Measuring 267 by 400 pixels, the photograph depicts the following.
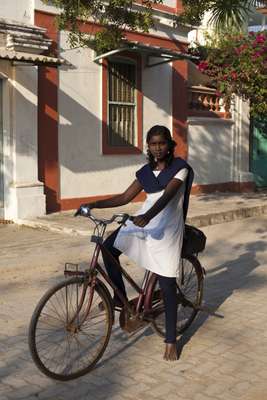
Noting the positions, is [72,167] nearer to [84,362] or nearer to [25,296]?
[25,296]

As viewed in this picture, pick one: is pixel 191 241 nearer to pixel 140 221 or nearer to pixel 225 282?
pixel 140 221

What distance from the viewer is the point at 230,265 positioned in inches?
308

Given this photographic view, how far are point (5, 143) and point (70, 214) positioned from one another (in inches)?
67.7

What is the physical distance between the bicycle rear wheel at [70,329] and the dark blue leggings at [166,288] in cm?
20

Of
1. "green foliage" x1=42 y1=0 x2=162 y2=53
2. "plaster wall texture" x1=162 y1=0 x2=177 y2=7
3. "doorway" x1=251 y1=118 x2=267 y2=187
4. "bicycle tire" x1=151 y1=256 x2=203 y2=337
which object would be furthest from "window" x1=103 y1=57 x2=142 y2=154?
"bicycle tire" x1=151 y1=256 x2=203 y2=337

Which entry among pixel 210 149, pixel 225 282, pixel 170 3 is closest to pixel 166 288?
pixel 225 282

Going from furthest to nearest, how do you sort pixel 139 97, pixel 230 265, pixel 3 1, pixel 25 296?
pixel 139 97 < pixel 3 1 < pixel 230 265 < pixel 25 296

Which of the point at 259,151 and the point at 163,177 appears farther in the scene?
the point at 259,151

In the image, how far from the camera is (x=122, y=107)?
12234mm

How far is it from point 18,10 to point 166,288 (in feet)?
23.3

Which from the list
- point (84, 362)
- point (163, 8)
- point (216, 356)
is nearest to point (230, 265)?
point (216, 356)

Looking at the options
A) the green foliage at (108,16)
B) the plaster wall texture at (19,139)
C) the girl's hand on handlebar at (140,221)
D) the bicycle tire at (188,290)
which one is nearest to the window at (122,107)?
the plaster wall texture at (19,139)

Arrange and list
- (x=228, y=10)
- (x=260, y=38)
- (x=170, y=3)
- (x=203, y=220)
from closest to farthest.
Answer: (x=228, y=10) < (x=203, y=220) < (x=170, y=3) < (x=260, y=38)

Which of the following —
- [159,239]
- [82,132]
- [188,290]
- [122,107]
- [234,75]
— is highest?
[234,75]
